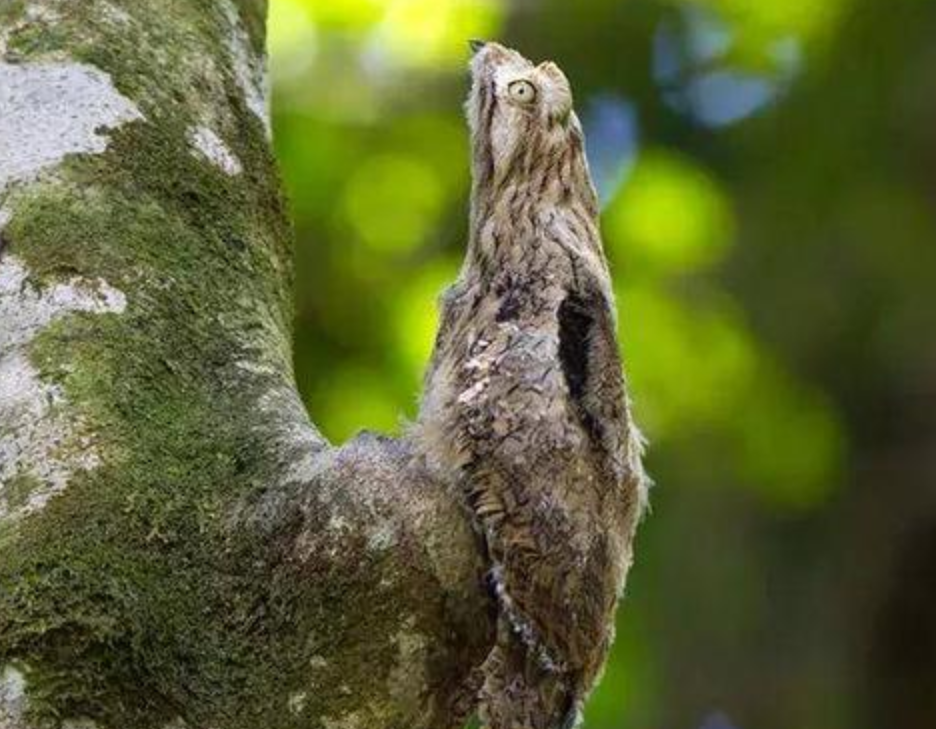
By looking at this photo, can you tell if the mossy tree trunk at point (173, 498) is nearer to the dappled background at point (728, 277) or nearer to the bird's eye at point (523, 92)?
the bird's eye at point (523, 92)

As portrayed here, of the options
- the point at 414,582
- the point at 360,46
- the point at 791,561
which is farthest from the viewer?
the point at 791,561

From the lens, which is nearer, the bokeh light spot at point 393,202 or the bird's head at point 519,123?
the bird's head at point 519,123

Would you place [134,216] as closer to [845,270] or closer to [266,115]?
[266,115]

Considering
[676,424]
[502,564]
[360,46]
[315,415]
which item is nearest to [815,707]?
[676,424]

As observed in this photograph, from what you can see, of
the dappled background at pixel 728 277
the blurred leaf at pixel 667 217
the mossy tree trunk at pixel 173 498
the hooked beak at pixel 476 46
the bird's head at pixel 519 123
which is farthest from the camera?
the blurred leaf at pixel 667 217

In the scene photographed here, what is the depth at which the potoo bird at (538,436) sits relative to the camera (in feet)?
7.02

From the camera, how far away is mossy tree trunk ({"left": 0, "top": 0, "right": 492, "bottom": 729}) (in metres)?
2.08

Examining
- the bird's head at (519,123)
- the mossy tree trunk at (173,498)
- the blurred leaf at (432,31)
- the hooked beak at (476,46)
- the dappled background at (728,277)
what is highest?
the bird's head at (519,123)

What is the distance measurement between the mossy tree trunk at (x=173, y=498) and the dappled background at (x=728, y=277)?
3381 mm

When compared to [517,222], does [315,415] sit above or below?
below

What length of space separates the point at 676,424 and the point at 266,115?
381 centimetres

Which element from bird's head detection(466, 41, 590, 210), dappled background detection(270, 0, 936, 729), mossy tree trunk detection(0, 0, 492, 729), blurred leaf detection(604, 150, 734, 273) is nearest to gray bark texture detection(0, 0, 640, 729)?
mossy tree trunk detection(0, 0, 492, 729)

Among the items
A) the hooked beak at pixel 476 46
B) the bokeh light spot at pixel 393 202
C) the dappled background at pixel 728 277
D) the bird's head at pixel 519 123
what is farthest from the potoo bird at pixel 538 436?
the bokeh light spot at pixel 393 202

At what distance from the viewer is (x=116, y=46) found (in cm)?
272
